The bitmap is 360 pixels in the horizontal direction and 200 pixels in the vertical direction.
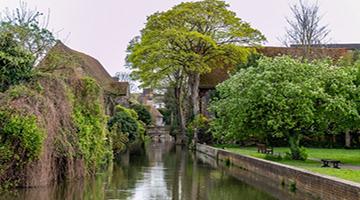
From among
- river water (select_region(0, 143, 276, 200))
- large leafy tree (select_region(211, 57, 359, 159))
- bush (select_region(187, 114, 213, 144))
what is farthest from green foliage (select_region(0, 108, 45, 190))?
bush (select_region(187, 114, 213, 144))

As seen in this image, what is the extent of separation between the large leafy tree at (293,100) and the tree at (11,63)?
10.1 meters

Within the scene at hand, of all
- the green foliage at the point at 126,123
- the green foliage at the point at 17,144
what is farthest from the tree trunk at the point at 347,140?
the green foliage at the point at 17,144

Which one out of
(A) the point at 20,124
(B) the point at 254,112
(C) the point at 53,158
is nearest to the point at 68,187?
(C) the point at 53,158

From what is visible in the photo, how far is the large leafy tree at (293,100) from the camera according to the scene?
2105 cm

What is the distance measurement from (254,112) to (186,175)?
4308 mm

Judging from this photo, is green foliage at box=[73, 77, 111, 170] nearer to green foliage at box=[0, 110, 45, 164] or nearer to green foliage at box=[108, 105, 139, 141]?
green foliage at box=[0, 110, 45, 164]

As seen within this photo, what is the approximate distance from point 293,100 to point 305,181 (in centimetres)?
709

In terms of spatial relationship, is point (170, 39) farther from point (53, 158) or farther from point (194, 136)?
point (53, 158)

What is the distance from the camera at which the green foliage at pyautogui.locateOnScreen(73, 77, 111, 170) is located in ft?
58.6

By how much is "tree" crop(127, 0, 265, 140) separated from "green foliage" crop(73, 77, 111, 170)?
2206 cm

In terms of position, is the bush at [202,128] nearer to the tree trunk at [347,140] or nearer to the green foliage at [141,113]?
the tree trunk at [347,140]

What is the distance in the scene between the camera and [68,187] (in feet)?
50.9

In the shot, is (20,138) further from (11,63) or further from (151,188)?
(151,188)

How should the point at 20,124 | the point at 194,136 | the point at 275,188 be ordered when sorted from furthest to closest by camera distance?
the point at 194,136
the point at 275,188
the point at 20,124
